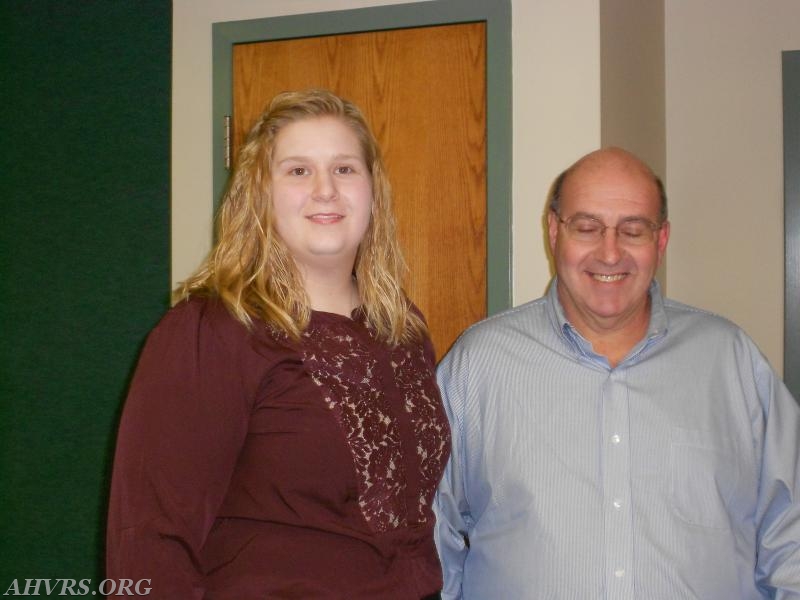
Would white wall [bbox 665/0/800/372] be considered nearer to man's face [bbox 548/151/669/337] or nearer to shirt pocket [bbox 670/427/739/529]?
man's face [bbox 548/151/669/337]

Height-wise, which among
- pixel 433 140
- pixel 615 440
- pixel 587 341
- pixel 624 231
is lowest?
pixel 615 440

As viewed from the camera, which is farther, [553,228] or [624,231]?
[553,228]

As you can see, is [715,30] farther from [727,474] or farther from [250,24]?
[727,474]

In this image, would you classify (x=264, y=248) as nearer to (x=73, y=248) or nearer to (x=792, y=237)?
(x=73, y=248)

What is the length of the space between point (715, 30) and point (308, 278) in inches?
83.8

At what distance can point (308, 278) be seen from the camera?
1.53 meters

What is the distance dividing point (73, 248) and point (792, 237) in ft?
8.16

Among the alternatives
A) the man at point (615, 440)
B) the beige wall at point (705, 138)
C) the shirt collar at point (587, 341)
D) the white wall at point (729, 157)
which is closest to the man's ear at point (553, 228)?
the man at point (615, 440)

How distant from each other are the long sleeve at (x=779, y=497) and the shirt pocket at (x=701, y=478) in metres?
0.08

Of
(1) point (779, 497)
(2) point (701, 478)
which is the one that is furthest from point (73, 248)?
(1) point (779, 497)

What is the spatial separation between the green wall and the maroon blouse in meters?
1.36

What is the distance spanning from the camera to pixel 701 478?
159cm

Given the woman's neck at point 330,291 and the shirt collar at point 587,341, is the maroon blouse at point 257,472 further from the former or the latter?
the shirt collar at point 587,341

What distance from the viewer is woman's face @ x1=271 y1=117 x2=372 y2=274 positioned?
4.76ft
